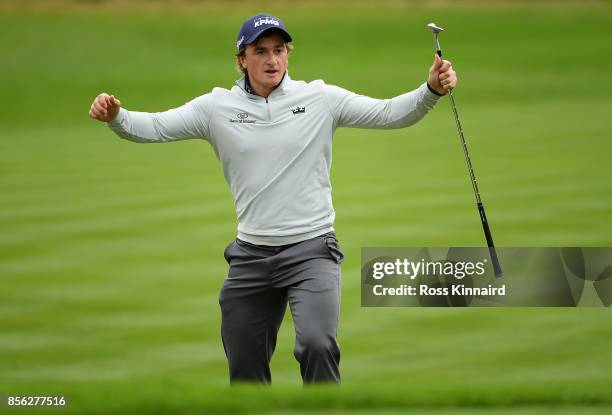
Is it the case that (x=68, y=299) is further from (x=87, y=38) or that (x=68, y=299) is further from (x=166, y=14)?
(x=166, y=14)

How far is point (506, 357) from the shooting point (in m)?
8.00

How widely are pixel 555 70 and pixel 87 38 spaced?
11.5 meters

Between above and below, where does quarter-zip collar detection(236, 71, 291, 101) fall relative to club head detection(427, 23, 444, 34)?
below

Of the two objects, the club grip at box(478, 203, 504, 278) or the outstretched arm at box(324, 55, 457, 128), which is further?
the club grip at box(478, 203, 504, 278)

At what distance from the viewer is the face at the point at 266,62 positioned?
223 inches

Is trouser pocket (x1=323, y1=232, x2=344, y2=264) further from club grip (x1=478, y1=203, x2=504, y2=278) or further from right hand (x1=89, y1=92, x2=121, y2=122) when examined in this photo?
right hand (x1=89, y1=92, x2=121, y2=122)

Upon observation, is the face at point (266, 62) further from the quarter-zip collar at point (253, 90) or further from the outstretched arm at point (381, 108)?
the outstretched arm at point (381, 108)

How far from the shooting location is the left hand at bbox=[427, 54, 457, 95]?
5535mm

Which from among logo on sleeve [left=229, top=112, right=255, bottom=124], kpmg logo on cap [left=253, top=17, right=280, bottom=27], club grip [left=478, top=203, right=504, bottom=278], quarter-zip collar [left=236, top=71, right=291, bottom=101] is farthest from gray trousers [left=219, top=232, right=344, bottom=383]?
kpmg logo on cap [left=253, top=17, right=280, bottom=27]

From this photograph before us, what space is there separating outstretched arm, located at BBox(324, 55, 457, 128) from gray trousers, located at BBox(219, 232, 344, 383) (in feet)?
1.73

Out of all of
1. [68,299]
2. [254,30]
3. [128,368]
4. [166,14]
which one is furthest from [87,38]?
[254,30]
